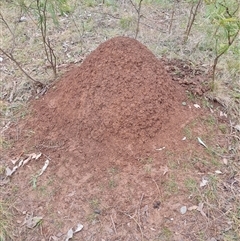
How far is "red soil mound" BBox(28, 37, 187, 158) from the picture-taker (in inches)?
87.8

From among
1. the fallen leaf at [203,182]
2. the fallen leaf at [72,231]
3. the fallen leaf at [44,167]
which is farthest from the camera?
the fallen leaf at [44,167]

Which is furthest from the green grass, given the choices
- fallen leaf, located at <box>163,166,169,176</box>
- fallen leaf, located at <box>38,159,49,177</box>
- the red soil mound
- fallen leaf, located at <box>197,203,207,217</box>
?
fallen leaf, located at <box>197,203,207,217</box>

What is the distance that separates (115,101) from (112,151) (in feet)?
1.08

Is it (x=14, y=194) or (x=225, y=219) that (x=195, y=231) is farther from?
(x=14, y=194)

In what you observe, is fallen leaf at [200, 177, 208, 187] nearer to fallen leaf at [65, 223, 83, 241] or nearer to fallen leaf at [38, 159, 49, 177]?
fallen leaf at [65, 223, 83, 241]

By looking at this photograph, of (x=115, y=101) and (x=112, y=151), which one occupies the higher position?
(x=115, y=101)

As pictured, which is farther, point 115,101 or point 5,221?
point 115,101

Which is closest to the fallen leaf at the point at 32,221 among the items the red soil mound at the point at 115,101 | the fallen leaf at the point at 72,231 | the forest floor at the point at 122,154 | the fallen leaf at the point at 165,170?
the forest floor at the point at 122,154

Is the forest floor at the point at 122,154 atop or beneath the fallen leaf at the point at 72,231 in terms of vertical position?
atop

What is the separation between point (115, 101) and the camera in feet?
7.39

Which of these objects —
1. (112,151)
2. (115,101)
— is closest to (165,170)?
(112,151)

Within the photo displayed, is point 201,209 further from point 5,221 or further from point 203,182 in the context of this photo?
point 5,221

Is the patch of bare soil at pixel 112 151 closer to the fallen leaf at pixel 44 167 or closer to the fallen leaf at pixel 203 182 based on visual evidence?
the fallen leaf at pixel 44 167

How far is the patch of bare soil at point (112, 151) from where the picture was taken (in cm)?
194
